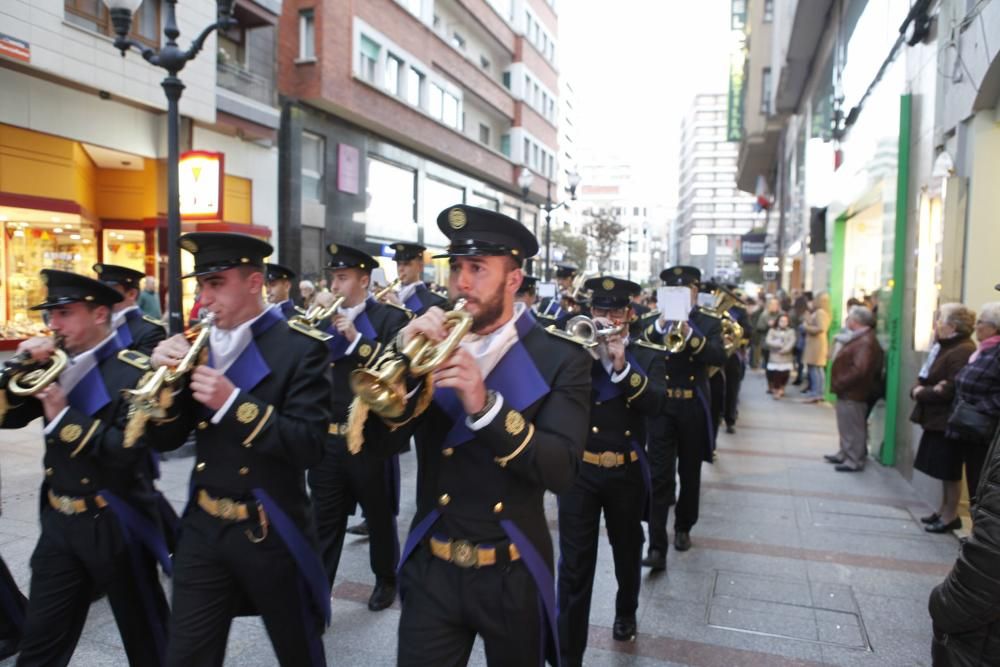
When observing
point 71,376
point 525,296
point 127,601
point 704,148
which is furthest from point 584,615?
point 704,148

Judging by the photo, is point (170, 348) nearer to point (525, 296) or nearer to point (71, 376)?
point (71, 376)

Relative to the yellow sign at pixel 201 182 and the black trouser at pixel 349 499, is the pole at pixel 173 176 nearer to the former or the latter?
the yellow sign at pixel 201 182

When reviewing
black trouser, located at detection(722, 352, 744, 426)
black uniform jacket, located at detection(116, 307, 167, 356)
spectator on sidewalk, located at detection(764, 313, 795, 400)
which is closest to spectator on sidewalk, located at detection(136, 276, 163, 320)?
black uniform jacket, located at detection(116, 307, 167, 356)

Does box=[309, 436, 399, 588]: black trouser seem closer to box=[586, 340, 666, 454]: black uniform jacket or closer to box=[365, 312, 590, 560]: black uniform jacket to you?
box=[586, 340, 666, 454]: black uniform jacket

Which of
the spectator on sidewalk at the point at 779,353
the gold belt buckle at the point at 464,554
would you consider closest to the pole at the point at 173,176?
the gold belt buckle at the point at 464,554

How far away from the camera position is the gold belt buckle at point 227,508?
3.12m

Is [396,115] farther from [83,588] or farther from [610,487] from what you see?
[83,588]

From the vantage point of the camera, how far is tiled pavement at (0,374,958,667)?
14.8ft

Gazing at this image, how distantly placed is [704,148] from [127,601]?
146056 millimetres

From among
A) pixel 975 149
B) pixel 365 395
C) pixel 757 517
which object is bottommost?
pixel 757 517

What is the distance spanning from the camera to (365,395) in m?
2.29

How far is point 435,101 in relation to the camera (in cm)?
2892

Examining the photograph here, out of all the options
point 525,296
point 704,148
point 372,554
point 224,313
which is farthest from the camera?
point 704,148

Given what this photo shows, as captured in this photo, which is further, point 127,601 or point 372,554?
point 372,554
